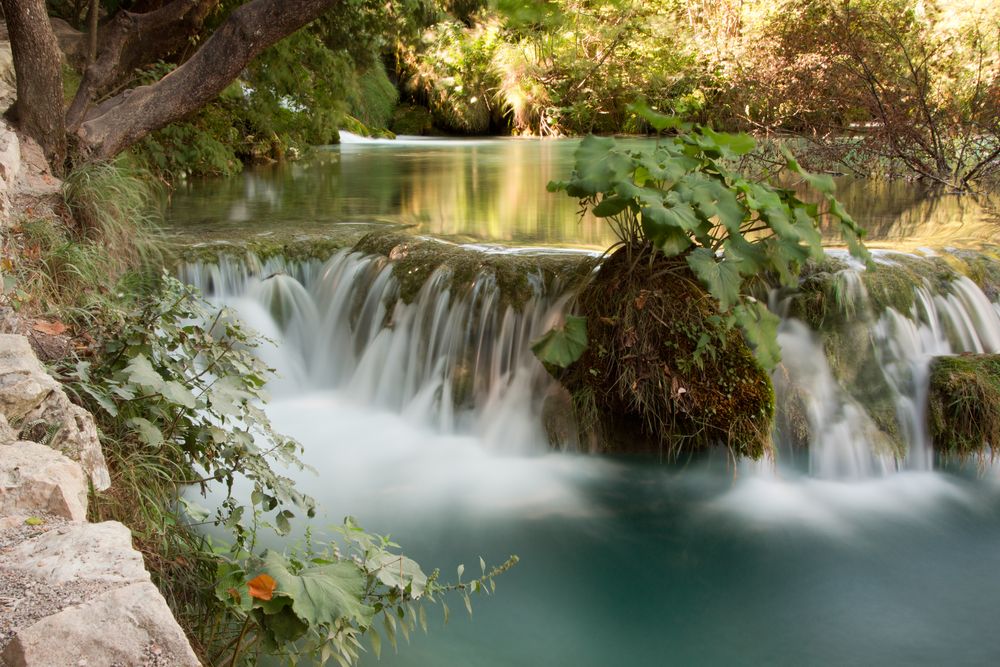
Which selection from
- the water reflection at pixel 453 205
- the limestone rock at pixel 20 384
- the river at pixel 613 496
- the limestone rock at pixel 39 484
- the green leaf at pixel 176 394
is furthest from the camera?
the water reflection at pixel 453 205

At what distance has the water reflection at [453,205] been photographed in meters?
6.75

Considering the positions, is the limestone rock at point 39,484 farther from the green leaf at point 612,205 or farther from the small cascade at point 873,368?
the small cascade at point 873,368

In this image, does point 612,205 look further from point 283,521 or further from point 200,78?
point 200,78

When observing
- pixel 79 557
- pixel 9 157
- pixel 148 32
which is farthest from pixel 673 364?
pixel 148 32

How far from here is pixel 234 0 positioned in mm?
9453

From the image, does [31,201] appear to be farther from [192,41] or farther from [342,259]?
[192,41]

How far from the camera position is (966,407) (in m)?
4.48

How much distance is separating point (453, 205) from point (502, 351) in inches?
151

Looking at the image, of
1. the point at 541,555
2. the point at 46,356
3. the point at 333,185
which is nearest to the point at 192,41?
the point at 333,185

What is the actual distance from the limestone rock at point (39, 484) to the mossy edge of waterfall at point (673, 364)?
273 centimetres

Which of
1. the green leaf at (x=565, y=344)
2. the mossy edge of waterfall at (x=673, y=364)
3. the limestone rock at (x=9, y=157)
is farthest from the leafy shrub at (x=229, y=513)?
the limestone rock at (x=9, y=157)

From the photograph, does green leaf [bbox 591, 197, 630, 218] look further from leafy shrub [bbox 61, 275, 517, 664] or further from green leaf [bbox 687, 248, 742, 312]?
leafy shrub [bbox 61, 275, 517, 664]

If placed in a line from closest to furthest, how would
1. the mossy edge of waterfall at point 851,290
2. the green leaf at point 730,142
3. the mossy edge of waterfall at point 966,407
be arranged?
the green leaf at point 730,142 < the mossy edge of waterfall at point 966,407 < the mossy edge of waterfall at point 851,290

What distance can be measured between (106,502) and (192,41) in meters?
8.44
